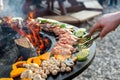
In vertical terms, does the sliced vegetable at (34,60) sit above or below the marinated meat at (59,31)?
below

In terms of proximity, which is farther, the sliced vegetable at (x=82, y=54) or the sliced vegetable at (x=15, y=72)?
the sliced vegetable at (x=82, y=54)

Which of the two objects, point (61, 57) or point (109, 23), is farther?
point (61, 57)

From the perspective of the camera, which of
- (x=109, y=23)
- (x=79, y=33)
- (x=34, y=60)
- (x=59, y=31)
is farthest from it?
(x=59, y=31)

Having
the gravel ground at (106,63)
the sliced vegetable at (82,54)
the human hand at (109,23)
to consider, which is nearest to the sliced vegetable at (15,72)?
the sliced vegetable at (82,54)

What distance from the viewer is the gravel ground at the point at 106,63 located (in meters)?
4.54

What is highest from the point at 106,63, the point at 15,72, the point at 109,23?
the point at 109,23

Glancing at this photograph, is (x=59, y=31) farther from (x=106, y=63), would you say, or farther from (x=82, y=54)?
(x=106, y=63)

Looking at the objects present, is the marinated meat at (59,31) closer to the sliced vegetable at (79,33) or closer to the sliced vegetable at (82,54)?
the sliced vegetable at (79,33)

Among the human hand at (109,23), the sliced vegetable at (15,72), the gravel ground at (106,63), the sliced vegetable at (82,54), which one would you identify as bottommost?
the gravel ground at (106,63)

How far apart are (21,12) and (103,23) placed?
16.6 feet

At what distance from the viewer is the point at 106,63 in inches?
196

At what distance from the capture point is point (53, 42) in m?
3.16

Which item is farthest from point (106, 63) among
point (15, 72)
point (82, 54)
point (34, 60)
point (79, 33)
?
point (15, 72)

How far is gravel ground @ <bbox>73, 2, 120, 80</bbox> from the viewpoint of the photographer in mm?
4539
